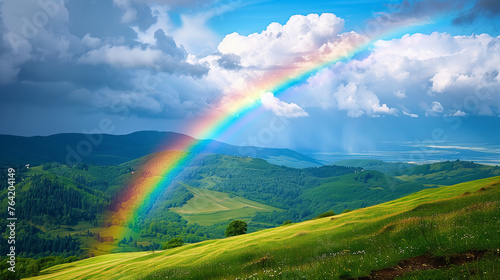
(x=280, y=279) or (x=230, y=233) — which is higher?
(x=280, y=279)

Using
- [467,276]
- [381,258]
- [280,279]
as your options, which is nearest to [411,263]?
[381,258]

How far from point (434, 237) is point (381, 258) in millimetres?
3630

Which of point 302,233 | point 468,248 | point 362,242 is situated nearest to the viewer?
point 468,248

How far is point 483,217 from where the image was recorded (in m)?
20.4

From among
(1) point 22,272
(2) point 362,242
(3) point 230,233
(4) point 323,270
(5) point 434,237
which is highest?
(5) point 434,237

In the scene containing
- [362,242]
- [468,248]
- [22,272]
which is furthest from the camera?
[22,272]

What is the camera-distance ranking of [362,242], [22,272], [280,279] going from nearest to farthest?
[280,279]
[362,242]
[22,272]

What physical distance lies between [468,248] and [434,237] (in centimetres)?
241

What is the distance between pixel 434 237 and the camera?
1648 centimetres

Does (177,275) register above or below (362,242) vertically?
below

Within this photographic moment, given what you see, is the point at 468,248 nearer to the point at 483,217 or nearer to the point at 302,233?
the point at 483,217

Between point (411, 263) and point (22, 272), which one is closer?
point (411, 263)

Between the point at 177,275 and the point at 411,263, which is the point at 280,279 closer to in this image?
the point at 411,263

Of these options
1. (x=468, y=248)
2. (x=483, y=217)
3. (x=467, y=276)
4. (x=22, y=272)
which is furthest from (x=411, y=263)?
(x=22, y=272)
